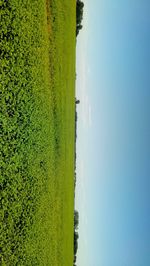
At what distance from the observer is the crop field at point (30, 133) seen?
13.3m

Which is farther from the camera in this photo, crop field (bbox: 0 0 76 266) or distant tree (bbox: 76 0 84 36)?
distant tree (bbox: 76 0 84 36)

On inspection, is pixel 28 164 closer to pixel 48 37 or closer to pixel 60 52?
pixel 48 37

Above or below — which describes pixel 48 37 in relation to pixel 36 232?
above

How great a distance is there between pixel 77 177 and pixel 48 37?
35616mm

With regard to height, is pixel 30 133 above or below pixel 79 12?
below

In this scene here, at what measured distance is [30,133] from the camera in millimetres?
16531

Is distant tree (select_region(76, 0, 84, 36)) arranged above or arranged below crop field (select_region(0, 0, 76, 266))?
above

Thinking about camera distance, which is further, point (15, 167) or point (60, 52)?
point (60, 52)

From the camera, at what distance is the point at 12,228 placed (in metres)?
13.6

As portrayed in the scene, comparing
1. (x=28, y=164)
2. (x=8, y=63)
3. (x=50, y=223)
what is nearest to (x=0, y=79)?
(x=8, y=63)

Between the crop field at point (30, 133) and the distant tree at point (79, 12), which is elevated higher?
the distant tree at point (79, 12)

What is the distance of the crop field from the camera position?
13.3 m

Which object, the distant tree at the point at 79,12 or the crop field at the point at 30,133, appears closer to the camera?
the crop field at the point at 30,133

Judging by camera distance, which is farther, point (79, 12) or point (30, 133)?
point (79, 12)
